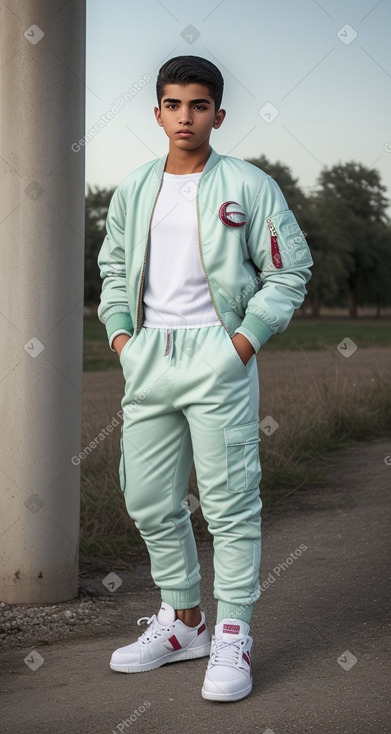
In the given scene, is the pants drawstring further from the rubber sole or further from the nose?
the rubber sole

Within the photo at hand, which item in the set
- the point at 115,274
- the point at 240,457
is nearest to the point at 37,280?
the point at 115,274

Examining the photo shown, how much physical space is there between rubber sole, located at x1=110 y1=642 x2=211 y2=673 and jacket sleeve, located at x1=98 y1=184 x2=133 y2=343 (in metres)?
A: 0.99

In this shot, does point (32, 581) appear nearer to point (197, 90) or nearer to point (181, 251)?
point (181, 251)

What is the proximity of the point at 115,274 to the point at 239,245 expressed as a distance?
47cm

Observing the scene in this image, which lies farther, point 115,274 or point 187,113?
point 115,274

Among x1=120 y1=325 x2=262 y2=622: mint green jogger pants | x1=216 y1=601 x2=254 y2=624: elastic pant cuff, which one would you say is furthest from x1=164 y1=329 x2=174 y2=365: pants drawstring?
x1=216 y1=601 x2=254 y2=624: elastic pant cuff

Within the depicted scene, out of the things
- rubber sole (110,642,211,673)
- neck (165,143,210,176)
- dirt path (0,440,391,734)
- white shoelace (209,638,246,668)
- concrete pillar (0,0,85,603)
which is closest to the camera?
dirt path (0,440,391,734)

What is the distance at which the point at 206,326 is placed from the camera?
110 inches

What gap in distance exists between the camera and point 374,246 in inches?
1414

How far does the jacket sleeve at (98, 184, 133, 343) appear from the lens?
3.00 metres

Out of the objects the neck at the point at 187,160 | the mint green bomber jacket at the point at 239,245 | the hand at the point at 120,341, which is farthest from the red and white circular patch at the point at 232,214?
the hand at the point at 120,341

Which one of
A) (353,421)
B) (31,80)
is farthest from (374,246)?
(31,80)

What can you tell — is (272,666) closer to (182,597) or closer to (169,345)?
(182,597)

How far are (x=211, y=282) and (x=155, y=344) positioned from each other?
239 millimetres
